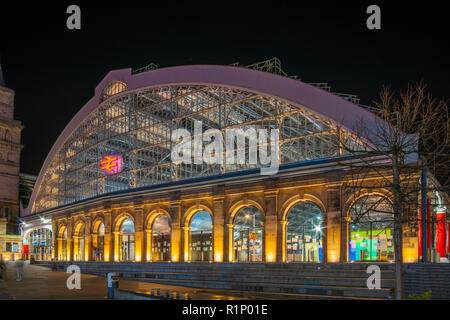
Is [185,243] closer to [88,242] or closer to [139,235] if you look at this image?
[139,235]

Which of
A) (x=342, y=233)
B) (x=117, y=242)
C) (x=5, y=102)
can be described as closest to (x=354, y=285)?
(x=342, y=233)

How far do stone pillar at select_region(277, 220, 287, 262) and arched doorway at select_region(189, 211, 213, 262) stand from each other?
931 cm

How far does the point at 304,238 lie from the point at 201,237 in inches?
387

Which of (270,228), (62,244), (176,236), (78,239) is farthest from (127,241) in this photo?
(270,228)

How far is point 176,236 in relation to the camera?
1559 inches

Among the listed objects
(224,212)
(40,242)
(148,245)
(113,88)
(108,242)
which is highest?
(113,88)

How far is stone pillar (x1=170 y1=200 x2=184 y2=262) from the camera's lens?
129 ft

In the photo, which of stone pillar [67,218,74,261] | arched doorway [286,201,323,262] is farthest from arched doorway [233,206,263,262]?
stone pillar [67,218,74,261]

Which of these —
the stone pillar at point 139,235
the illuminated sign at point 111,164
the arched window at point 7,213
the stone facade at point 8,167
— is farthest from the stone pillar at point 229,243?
the arched window at point 7,213

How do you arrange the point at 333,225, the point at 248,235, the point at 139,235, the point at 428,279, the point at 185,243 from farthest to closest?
the point at 139,235 < the point at 185,243 < the point at 248,235 < the point at 333,225 < the point at 428,279

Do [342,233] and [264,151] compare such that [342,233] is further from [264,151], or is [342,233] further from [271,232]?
[264,151]

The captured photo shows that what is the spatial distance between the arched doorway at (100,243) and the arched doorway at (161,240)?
593cm

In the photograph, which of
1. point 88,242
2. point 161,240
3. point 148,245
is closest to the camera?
point 148,245

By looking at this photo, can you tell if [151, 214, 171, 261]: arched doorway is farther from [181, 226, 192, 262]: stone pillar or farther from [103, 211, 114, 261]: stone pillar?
[181, 226, 192, 262]: stone pillar
